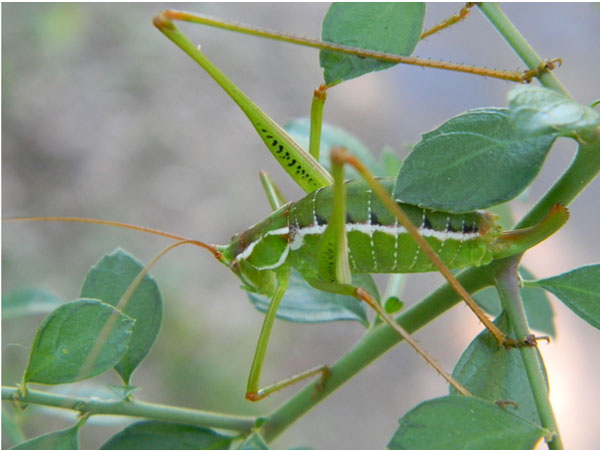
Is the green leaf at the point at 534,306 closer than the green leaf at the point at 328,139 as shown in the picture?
Yes

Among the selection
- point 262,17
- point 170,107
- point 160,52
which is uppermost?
point 262,17

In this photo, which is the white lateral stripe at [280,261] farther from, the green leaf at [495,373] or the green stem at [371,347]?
the green leaf at [495,373]

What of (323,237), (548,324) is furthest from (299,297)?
(548,324)

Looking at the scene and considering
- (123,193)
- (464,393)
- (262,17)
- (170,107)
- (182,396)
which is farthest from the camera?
(262,17)

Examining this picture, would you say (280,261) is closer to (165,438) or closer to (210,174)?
(165,438)

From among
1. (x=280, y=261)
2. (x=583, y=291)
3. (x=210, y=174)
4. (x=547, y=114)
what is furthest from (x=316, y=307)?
(x=210, y=174)

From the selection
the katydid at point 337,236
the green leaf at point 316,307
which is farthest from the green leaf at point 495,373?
the green leaf at point 316,307

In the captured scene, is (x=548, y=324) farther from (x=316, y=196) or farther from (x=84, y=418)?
(x=84, y=418)
